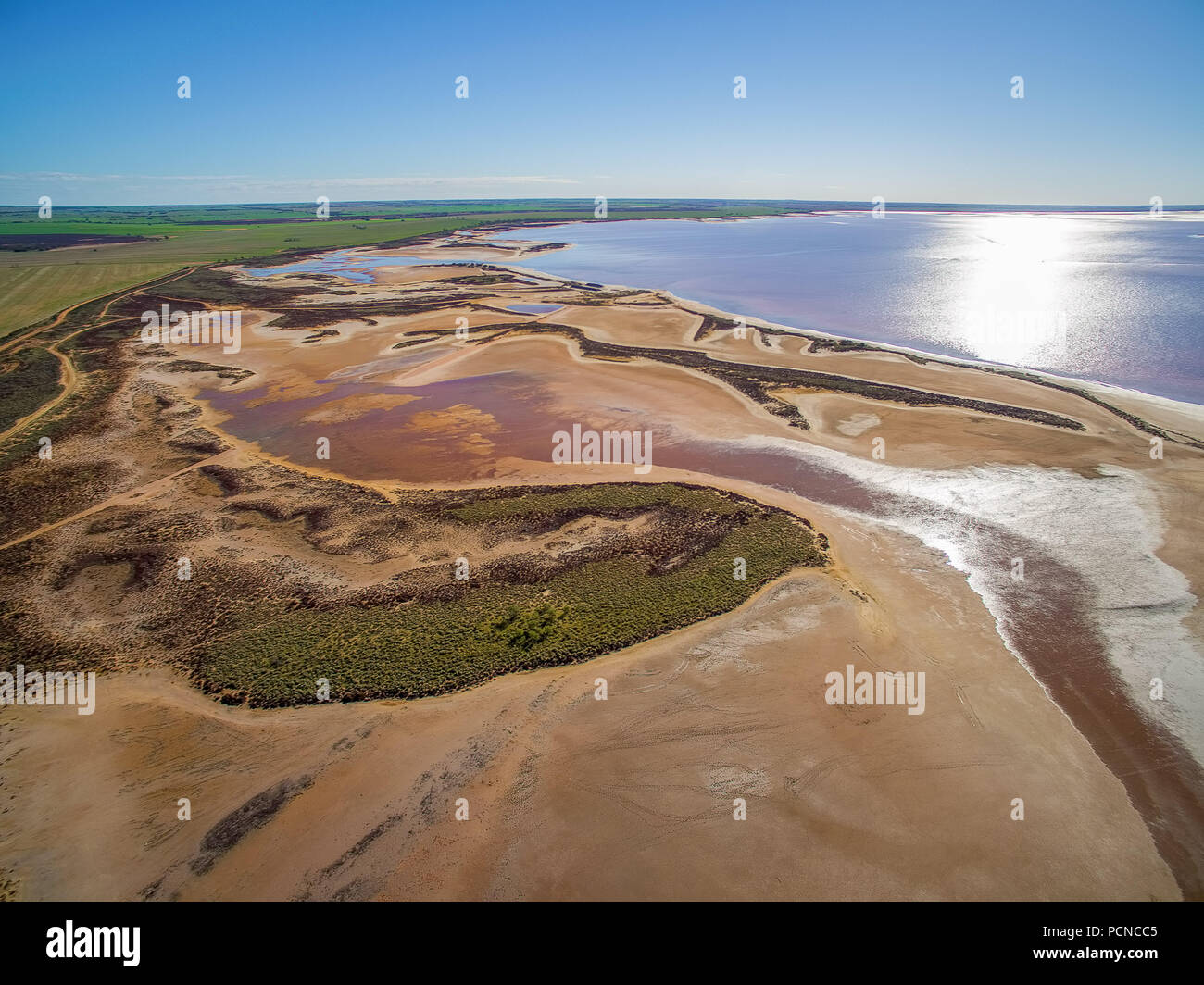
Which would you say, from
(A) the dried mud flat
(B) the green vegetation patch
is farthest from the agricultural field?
(B) the green vegetation patch

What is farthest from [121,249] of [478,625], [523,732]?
[523,732]

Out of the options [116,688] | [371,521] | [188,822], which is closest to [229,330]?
[371,521]

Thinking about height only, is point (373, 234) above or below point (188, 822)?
above

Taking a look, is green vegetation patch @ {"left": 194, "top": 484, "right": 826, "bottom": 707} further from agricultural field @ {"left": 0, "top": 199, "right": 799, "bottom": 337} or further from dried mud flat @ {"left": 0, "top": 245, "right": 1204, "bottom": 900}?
agricultural field @ {"left": 0, "top": 199, "right": 799, "bottom": 337}

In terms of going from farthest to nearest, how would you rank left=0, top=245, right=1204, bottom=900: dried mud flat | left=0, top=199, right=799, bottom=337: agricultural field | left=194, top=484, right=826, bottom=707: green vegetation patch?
left=0, top=199, right=799, bottom=337: agricultural field
left=194, top=484, right=826, bottom=707: green vegetation patch
left=0, top=245, right=1204, bottom=900: dried mud flat

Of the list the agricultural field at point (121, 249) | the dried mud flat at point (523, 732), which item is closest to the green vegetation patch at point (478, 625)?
the dried mud flat at point (523, 732)

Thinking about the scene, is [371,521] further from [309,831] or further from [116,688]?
[309,831]

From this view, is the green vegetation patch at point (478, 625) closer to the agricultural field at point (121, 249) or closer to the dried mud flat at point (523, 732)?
the dried mud flat at point (523, 732)
